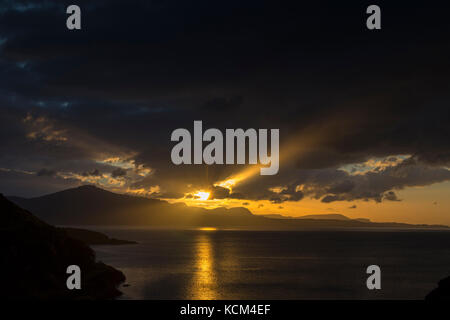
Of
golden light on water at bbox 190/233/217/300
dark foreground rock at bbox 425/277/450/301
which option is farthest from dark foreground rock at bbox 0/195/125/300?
dark foreground rock at bbox 425/277/450/301

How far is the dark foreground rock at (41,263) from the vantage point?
55097mm

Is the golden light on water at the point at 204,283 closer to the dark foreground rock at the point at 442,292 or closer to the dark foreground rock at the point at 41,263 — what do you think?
the dark foreground rock at the point at 41,263

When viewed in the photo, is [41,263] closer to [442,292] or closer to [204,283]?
[204,283]

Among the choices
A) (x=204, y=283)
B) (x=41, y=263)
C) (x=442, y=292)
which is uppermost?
(x=41, y=263)

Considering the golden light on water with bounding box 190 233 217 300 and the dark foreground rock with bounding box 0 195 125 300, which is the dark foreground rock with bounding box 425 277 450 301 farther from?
the dark foreground rock with bounding box 0 195 125 300

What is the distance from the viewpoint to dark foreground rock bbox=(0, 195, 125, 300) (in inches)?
2169

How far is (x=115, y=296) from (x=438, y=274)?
3596 inches

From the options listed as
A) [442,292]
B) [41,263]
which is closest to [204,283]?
[41,263]

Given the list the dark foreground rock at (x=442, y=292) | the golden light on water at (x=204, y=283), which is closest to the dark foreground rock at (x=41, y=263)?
the golden light on water at (x=204, y=283)

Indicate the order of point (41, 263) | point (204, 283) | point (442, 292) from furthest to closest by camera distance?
1. point (204, 283)
2. point (41, 263)
3. point (442, 292)

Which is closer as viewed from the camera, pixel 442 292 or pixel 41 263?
pixel 442 292

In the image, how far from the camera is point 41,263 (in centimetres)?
6128

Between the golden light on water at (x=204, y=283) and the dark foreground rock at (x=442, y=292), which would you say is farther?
the golden light on water at (x=204, y=283)
